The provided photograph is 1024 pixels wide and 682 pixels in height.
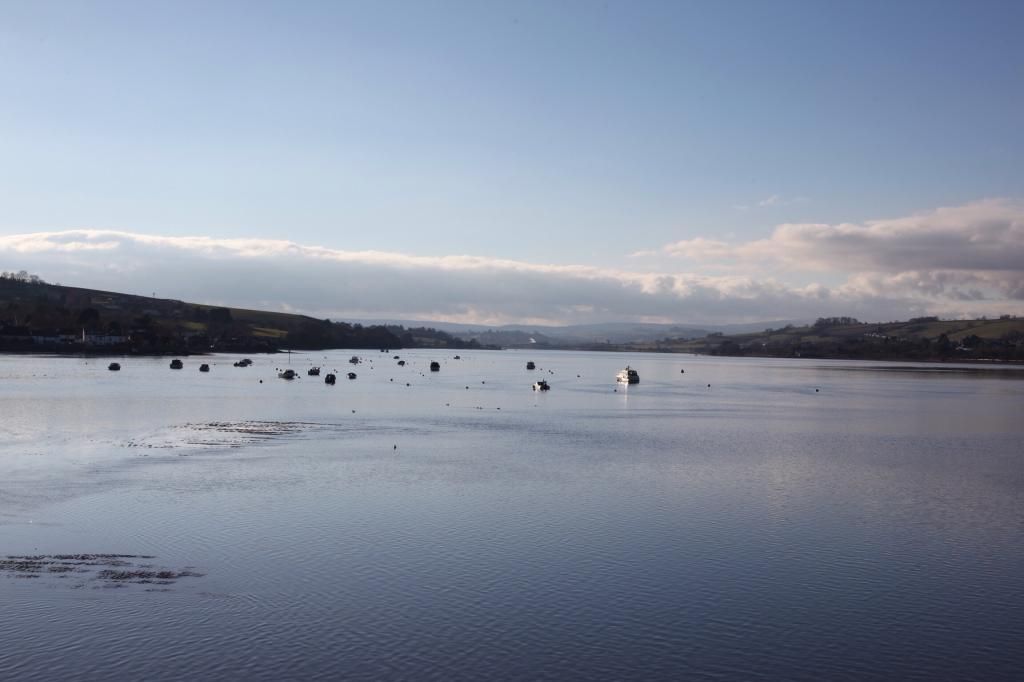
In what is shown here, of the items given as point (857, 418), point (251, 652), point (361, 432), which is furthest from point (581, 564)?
point (857, 418)

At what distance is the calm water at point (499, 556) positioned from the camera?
1773 centimetres

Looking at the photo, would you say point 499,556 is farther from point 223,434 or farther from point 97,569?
point 223,434

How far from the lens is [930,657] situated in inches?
719

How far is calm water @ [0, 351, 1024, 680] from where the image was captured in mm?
17734

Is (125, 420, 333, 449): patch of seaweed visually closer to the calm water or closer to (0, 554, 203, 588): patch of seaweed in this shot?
the calm water

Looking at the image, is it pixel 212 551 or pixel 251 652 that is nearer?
pixel 251 652

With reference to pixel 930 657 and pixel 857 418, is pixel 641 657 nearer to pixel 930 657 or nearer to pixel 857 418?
pixel 930 657

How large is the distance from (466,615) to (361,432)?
40649mm

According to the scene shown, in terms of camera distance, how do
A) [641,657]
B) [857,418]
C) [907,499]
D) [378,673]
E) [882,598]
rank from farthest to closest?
[857,418]
[907,499]
[882,598]
[641,657]
[378,673]

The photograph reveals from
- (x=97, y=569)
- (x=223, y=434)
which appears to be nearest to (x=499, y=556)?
(x=97, y=569)

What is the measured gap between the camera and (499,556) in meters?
25.5

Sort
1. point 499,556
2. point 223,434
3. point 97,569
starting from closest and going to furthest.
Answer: point 97,569 → point 499,556 → point 223,434

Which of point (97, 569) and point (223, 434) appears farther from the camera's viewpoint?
point (223, 434)

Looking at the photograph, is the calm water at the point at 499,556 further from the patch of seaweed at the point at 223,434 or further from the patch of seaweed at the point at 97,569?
the patch of seaweed at the point at 223,434
